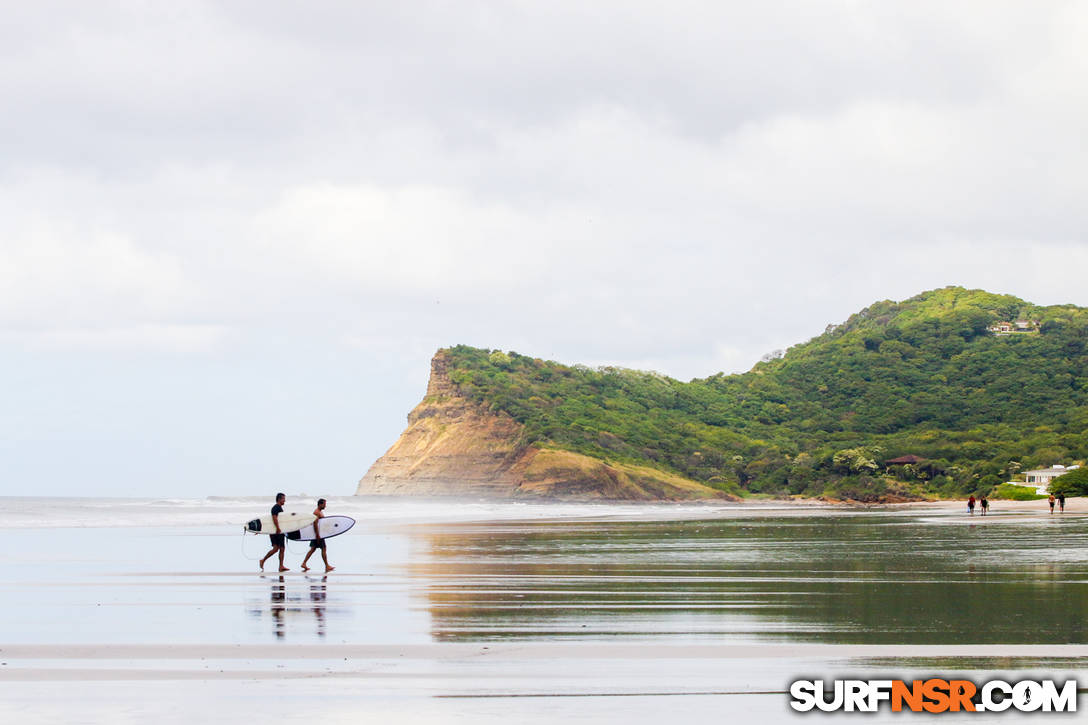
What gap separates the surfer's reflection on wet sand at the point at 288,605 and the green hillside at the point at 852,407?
78466mm

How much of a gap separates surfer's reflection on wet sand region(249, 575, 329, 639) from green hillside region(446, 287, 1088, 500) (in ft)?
257

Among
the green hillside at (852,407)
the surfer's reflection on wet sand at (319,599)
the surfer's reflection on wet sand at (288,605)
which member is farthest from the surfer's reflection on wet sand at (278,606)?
the green hillside at (852,407)

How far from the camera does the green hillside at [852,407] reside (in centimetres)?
9788

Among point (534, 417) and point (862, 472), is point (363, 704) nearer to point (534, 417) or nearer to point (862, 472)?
point (862, 472)

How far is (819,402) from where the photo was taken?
13062 cm

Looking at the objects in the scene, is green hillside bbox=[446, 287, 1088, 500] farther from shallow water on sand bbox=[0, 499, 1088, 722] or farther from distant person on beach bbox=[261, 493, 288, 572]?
distant person on beach bbox=[261, 493, 288, 572]

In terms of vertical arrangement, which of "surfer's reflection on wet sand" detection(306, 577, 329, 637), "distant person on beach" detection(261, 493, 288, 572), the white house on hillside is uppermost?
"distant person on beach" detection(261, 493, 288, 572)

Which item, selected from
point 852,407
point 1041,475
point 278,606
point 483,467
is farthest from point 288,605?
point 852,407

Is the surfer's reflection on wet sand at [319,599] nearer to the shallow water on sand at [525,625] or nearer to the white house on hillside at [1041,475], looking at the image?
the shallow water on sand at [525,625]

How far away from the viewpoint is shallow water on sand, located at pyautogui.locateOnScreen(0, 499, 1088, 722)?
370 inches

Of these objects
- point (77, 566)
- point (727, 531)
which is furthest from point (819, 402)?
point (77, 566)

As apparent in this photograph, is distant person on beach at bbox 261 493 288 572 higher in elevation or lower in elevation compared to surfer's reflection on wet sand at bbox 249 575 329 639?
higher

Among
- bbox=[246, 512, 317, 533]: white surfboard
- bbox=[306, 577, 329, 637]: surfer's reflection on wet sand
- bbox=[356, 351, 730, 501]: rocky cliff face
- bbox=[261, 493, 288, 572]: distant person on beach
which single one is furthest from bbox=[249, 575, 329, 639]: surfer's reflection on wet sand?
bbox=[356, 351, 730, 501]: rocky cliff face

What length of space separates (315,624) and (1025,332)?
140 m
